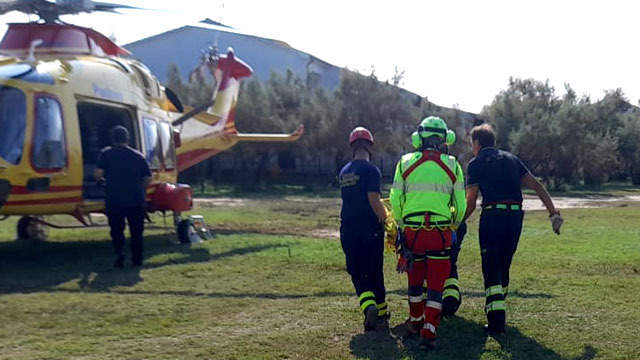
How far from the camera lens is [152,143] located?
500 inches

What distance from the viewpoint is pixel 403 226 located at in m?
6.02

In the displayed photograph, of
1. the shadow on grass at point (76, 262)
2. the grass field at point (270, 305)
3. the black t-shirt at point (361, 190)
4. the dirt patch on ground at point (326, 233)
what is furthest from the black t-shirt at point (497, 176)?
the dirt patch on ground at point (326, 233)

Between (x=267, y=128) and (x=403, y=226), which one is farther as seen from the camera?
(x=267, y=128)

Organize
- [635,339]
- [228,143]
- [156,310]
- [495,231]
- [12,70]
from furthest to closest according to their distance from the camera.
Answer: [228,143]
[12,70]
[156,310]
[495,231]
[635,339]

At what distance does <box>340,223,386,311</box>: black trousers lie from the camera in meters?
6.44

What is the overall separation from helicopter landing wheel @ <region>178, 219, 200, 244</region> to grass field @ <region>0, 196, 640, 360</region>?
27 centimetres

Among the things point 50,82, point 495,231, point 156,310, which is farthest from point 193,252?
point 495,231

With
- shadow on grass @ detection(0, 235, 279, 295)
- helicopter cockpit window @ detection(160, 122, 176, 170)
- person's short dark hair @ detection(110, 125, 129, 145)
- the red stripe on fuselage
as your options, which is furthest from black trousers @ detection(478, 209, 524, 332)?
the red stripe on fuselage

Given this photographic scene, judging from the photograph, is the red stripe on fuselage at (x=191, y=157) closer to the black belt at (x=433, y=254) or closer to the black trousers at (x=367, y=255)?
the black trousers at (x=367, y=255)

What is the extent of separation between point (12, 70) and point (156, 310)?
483 centimetres

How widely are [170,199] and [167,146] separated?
1558 millimetres

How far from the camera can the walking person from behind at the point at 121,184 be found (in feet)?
31.7

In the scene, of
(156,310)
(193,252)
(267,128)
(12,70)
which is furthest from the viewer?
(267,128)

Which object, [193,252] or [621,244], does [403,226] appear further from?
[621,244]
